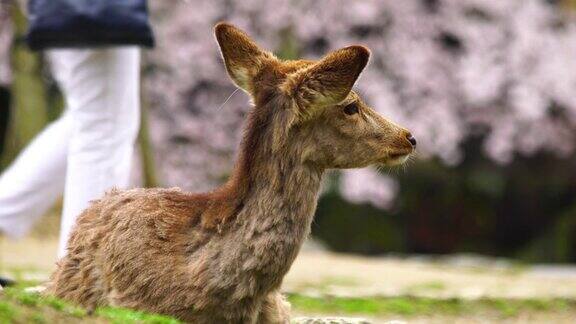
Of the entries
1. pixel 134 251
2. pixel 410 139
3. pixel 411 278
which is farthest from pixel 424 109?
pixel 134 251

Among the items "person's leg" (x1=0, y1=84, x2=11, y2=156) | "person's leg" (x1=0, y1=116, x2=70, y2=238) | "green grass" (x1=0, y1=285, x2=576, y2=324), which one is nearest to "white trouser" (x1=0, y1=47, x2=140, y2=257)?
"person's leg" (x1=0, y1=116, x2=70, y2=238)

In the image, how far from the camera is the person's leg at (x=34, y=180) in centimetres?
669

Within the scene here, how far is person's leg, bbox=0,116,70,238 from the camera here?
6688 millimetres

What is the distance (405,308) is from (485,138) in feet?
37.0

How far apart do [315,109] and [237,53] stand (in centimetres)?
36

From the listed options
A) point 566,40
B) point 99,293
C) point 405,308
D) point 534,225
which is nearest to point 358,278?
point 405,308

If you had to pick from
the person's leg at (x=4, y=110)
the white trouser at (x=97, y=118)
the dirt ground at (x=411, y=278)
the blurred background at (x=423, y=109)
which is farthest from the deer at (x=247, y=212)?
the person's leg at (x=4, y=110)

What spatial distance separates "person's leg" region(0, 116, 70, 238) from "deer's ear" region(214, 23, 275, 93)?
7.27 feet

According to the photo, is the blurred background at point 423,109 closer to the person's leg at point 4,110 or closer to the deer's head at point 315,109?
the person's leg at point 4,110

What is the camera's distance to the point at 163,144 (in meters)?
18.6

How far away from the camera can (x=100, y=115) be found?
6363 millimetres

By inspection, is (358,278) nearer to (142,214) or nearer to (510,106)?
(142,214)

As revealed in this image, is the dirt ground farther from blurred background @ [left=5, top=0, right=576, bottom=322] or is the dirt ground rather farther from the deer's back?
blurred background @ [left=5, top=0, right=576, bottom=322]

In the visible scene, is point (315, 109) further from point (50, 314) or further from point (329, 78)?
point (50, 314)
